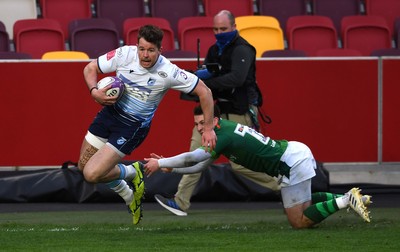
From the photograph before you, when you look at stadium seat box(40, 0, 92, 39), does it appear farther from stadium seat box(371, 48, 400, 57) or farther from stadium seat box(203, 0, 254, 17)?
stadium seat box(371, 48, 400, 57)

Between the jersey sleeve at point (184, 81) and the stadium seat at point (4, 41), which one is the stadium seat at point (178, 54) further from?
the jersey sleeve at point (184, 81)

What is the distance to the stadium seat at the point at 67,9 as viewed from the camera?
1791 cm

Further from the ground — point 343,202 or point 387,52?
point 387,52

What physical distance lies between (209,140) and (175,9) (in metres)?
7.73

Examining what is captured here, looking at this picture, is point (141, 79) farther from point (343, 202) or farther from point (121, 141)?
point (343, 202)

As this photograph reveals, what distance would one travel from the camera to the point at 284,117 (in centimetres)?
1566

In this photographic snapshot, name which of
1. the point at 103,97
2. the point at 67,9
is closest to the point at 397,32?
the point at 67,9

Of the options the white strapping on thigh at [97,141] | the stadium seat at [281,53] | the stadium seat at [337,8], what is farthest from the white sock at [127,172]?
the stadium seat at [337,8]

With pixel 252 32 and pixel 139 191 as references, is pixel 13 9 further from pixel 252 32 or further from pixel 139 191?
pixel 139 191

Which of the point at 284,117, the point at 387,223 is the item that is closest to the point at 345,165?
the point at 284,117

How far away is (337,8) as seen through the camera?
61.2ft

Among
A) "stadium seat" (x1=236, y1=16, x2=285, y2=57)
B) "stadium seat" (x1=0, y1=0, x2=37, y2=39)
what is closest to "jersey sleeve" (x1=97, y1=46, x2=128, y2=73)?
"stadium seat" (x1=236, y1=16, x2=285, y2=57)

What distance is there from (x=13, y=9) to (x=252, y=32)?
12.0ft

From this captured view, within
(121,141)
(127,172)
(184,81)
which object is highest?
(184,81)
